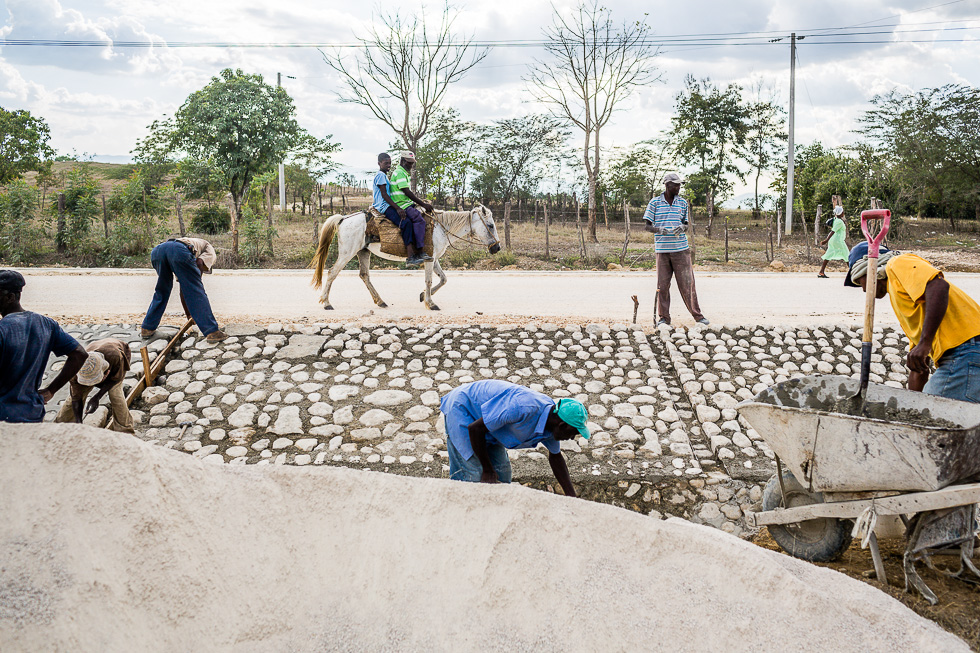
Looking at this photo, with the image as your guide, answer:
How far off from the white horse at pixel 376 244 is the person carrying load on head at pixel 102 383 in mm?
3744

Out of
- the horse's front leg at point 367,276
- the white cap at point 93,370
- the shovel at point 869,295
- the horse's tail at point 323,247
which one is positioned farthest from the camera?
the horse's front leg at point 367,276

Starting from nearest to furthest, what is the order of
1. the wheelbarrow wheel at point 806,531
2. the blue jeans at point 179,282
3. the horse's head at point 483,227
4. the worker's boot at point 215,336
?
the wheelbarrow wheel at point 806,531 < the blue jeans at point 179,282 < the worker's boot at point 215,336 < the horse's head at point 483,227

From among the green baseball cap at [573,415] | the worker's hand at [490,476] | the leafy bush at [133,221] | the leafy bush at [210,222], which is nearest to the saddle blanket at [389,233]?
the worker's hand at [490,476]

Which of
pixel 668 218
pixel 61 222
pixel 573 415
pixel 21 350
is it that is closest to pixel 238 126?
pixel 61 222

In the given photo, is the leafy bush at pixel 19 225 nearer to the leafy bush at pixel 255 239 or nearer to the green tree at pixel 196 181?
the green tree at pixel 196 181

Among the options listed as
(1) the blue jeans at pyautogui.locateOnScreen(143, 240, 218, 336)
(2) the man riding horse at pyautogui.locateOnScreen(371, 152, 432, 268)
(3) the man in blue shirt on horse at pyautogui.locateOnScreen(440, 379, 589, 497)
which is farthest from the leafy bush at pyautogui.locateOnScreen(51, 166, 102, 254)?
(3) the man in blue shirt on horse at pyautogui.locateOnScreen(440, 379, 589, 497)

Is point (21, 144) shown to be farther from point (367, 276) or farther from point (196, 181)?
point (367, 276)

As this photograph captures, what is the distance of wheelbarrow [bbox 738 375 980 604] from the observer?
12.1 feet

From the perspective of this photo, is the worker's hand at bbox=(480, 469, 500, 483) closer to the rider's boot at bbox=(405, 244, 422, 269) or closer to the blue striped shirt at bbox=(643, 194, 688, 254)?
the blue striped shirt at bbox=(643, 194, 688, 254)

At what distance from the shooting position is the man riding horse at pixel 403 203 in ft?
30.4

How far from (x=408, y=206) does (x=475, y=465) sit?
19.1 feet

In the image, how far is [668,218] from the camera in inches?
326

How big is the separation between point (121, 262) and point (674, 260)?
12.8 m

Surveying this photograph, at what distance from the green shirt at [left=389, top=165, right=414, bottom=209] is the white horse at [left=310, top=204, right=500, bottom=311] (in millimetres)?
620
